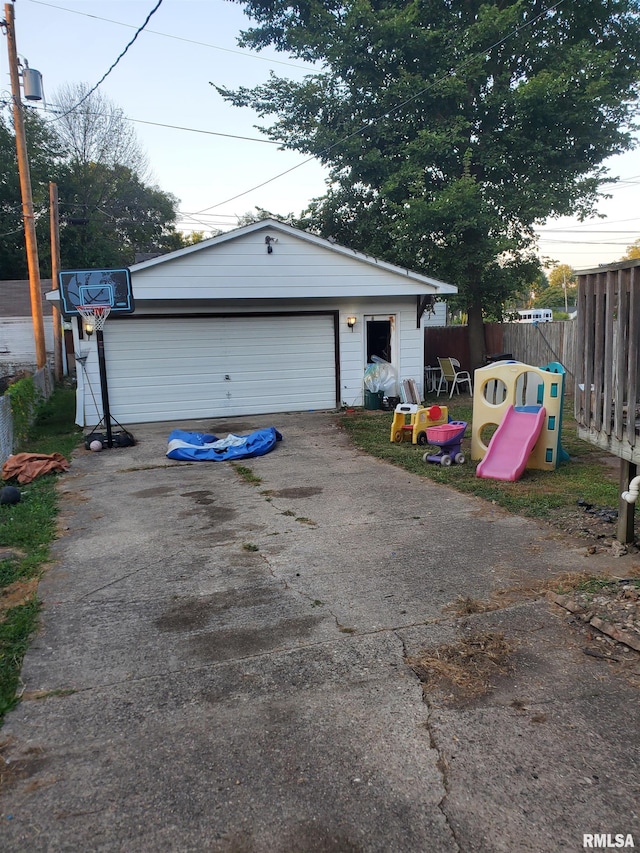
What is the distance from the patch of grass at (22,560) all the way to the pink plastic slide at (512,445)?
4.74 meters

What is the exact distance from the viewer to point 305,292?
41.4ft

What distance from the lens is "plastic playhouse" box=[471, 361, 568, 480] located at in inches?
275

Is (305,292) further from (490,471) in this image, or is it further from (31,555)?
(31,555)

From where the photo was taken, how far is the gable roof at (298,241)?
11.5 m

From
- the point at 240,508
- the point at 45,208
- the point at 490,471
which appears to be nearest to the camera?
the point at 240,508

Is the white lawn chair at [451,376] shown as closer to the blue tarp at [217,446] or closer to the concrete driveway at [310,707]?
the blue tarp at [217,446]

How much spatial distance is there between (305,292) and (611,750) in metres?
11.2

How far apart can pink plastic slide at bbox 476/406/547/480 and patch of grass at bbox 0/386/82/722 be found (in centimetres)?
474

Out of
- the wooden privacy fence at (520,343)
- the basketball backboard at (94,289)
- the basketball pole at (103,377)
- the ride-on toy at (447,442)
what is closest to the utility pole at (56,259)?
the basketball backboard at (94,289)

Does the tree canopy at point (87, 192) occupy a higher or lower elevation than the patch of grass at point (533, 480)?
higher

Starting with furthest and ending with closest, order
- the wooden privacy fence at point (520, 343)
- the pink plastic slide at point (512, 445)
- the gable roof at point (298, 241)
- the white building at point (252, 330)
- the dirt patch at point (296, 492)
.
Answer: the wooden privacy fence at point (520, 343) → the white building at point (252, 330) → the gable roof at point (298, 241) → the pink plastic slide at point (512, 445) → the dirt patch at point (296, 492)

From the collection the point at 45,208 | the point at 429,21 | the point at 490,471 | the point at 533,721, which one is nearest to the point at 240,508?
the point at 490,471

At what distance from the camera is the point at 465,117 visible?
16594mm

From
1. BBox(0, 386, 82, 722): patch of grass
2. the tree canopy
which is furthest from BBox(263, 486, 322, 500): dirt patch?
the tree canopy
